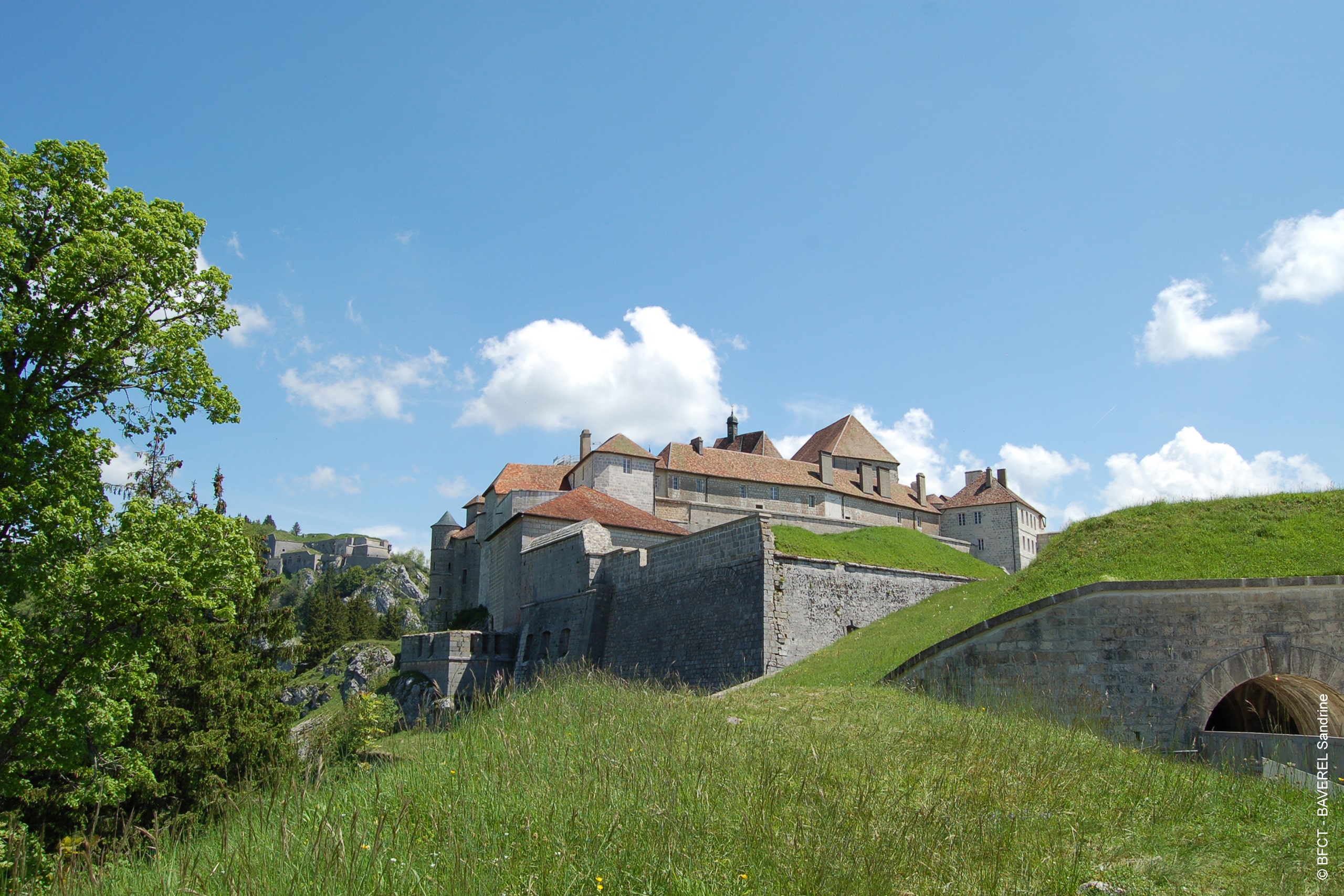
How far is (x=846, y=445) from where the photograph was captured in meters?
53.8

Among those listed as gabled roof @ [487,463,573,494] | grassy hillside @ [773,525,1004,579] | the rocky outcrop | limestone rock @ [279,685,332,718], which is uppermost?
gabled roof @ [487,463,573,494]

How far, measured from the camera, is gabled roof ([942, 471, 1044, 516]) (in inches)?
2057

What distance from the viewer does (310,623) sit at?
57906mm

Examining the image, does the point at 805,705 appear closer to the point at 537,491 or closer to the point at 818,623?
the point at 818,623

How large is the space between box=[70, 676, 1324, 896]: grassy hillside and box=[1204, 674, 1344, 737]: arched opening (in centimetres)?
607

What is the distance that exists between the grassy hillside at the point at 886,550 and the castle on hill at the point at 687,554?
499mm

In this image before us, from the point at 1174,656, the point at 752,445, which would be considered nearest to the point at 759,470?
the point at 752,445

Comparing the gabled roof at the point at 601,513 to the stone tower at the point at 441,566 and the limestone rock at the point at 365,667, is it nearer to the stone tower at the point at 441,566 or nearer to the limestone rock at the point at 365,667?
the limestone rock at the point at 365,667

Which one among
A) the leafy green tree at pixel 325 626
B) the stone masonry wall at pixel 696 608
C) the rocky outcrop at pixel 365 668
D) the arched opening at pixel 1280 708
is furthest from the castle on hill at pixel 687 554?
the arched opening at pixel 1280 708

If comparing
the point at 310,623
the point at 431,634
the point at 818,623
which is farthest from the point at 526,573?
the point at 310,623

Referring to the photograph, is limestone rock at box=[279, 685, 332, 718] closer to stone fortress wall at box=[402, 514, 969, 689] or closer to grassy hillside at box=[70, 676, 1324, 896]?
stone fortress wall at box=[402, 514, 969, 689]

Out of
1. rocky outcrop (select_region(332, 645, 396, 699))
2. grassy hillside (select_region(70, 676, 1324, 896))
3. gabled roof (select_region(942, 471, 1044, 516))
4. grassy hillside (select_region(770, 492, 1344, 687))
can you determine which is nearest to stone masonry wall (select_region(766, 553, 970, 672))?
grassy hillside (select_region(770, 492, 1344, 687))

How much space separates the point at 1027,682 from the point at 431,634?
923 inches

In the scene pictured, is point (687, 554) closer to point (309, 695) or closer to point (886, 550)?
point (886, 550)
